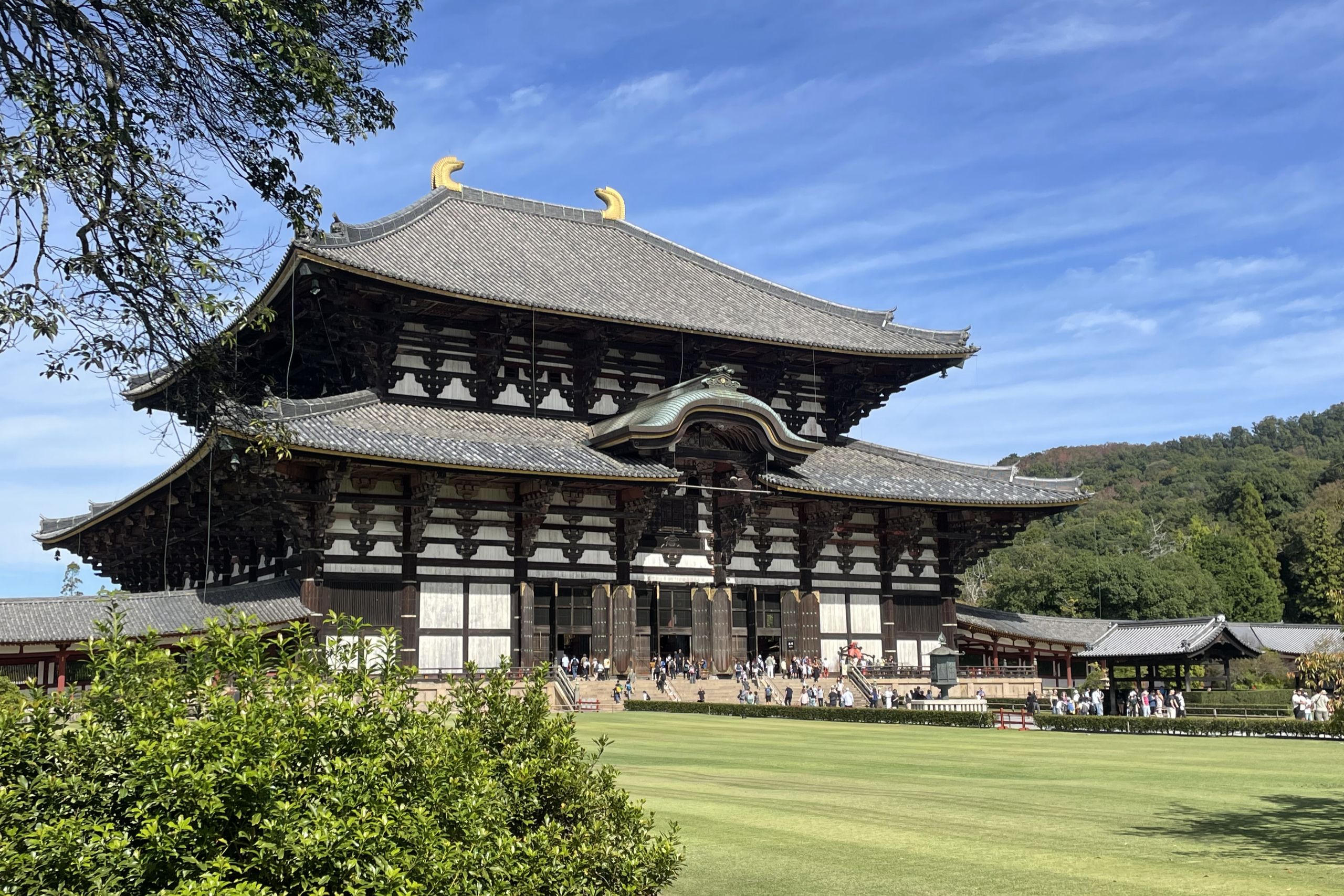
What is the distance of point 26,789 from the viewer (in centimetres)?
Result: 614

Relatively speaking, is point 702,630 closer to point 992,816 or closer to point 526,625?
point 526,625

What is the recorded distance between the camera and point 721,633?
135 ft

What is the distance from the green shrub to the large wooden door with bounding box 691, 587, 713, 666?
33.5 metres

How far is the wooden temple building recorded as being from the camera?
3553 centimetres

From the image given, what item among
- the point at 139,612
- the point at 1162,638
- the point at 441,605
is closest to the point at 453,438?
the point at 441,605

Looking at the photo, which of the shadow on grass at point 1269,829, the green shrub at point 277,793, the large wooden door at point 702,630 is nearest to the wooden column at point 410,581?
the large wooden door at point 702,630

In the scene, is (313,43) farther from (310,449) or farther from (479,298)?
(479,298)

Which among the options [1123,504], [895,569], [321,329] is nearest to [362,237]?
[321,329]

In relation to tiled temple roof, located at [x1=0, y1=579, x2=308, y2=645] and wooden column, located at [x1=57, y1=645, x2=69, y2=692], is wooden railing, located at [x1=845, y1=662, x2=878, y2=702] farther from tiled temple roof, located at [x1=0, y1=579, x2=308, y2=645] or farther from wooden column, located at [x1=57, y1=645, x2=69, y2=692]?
wooden column, located at [x1=57, y1=645, x2=69, y2=692]

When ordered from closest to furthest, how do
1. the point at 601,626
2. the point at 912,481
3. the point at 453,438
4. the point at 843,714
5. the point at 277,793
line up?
1. the point at 277,793
2. the point at 843,714
3. the point at 453,438
4. the point at 601,626
5. the point at 912,481

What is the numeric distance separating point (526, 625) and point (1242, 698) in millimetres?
32090

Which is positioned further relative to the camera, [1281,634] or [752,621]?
[1281,634]

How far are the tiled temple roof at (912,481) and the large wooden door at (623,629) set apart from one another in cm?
592

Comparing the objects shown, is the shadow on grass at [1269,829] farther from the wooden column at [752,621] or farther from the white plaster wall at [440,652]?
the wooden column at [752,621]
